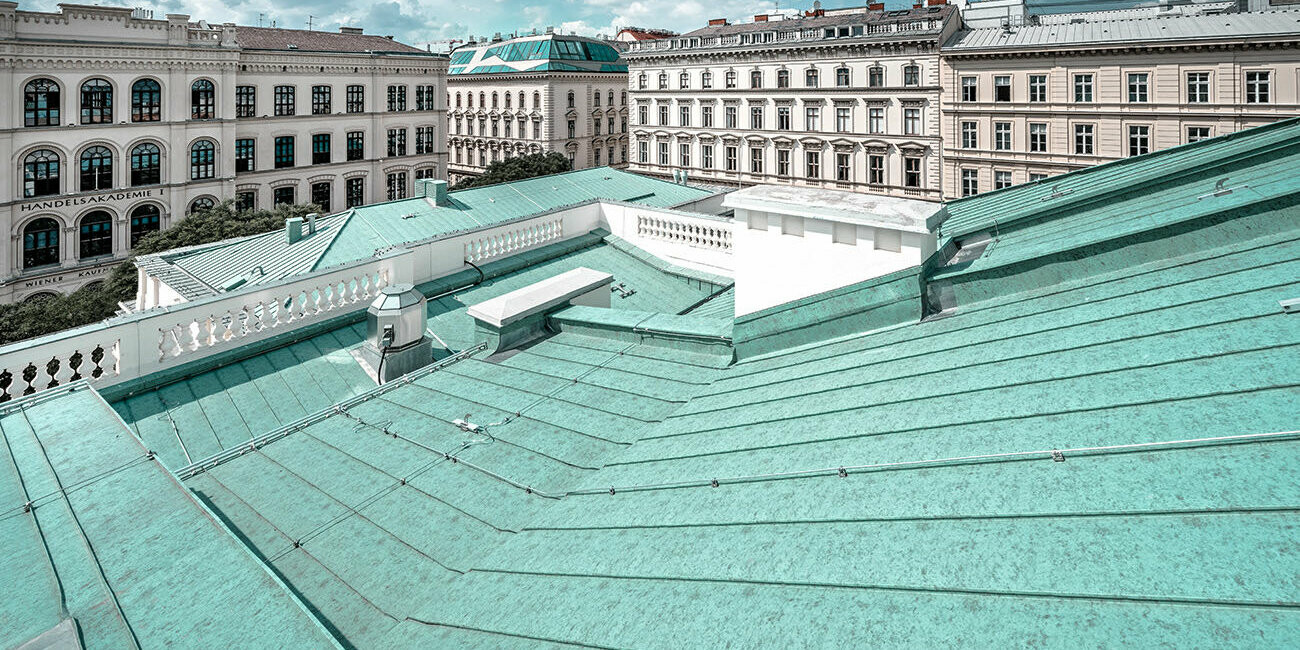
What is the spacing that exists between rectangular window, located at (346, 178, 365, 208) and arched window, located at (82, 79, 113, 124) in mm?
18324

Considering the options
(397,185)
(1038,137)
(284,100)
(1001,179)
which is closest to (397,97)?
(397,185)

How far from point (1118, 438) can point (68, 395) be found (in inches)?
381

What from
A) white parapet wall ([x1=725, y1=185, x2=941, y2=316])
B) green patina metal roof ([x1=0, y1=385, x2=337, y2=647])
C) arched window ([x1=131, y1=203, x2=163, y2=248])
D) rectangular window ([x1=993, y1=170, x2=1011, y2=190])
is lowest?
green patina metal roof ([x1=0, y1=385, x2=337, y2=647])

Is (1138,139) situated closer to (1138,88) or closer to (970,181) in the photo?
(1138,88)

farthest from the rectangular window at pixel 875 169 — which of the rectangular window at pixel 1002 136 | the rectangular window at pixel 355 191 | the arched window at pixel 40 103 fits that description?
the arched window at pixel 40 103

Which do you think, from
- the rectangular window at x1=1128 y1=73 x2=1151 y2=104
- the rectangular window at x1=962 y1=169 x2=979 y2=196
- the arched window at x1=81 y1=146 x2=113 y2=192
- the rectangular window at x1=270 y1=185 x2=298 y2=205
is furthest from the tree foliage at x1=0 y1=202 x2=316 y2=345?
the rectangular window at x1=1128 y1=73 x2=1151 y2=104

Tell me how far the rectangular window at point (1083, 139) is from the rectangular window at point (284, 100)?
59.1 m

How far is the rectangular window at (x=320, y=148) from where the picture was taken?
6469cm

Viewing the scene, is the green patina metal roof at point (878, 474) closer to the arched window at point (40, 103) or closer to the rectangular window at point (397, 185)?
the arched window at point (40, 103)

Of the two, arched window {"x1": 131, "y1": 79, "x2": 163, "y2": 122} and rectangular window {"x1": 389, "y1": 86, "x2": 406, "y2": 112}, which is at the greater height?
rectangular window {"x1": 389, "y1": 86, "x2": 406, "y2": 112}

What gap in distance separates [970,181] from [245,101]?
184 feet

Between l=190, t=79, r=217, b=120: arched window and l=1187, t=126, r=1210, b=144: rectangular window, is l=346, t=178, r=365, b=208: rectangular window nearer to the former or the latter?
l=190, t=79, r=217, b=120: arched window

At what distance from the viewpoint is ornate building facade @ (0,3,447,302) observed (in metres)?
49.8

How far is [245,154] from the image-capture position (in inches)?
2375
